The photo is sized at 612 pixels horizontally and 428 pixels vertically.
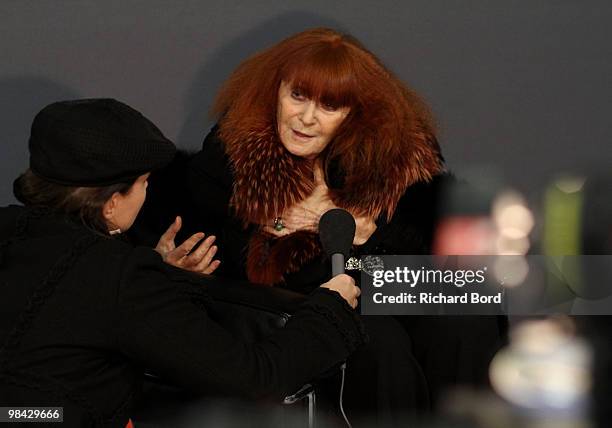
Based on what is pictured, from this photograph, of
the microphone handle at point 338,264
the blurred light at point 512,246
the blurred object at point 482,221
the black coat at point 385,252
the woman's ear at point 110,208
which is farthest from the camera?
the blurred light at point 512,246

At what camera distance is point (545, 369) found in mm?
2260

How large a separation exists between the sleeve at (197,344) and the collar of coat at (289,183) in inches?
26.9

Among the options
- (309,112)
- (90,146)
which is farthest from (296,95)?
(90,146)

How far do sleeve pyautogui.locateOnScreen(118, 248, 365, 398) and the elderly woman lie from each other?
0.61 m

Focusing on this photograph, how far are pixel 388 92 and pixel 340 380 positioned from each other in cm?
58

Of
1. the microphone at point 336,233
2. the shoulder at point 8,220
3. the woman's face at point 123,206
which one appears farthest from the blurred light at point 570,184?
the shoulder at point 8,220

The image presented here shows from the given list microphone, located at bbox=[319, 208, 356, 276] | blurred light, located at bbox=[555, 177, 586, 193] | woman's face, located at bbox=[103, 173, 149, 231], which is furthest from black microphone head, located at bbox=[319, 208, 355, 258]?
blurred light, located at bbox=[555, 177, 586, 193]

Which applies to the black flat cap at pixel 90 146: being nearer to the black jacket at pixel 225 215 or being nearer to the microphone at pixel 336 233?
the microphone at pixel 336 233

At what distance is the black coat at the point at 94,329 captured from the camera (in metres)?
1.10

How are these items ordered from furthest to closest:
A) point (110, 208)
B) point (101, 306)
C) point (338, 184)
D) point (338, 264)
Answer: point (338, 184)
point (338, 264)
point (110, 208)
point (101, 306)

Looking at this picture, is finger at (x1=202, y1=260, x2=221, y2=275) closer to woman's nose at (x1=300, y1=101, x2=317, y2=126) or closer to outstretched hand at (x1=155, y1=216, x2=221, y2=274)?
outstretched hand at (x1=155, y1=216, x2=221, y2=274)

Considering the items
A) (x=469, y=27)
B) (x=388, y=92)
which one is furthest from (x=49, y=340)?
(x=469, y=27)

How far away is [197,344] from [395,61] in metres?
1.36

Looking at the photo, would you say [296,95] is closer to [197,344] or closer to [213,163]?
[213,163]
